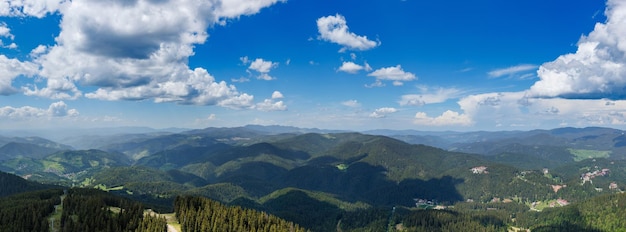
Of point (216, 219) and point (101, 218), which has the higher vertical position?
point (101, 218)

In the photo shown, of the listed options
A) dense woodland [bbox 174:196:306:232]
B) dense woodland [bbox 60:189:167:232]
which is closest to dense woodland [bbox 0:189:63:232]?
dense woodland [bbox 60:189:167:232]

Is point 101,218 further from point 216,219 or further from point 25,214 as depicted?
point 216,219

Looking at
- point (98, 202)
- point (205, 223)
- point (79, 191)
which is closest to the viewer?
point (205, 223)

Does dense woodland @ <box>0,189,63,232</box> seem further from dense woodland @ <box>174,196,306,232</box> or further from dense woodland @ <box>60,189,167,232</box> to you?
dense woodland @ <box>174,196,306,232</box>

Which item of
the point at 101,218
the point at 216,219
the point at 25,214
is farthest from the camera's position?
the point at 216,219

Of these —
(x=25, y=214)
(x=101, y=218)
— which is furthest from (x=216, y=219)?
(x=25, y=214)

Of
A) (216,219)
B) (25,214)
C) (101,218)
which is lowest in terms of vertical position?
(216,219)

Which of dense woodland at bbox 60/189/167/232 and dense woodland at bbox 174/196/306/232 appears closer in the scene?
dense woodland at bbox 60/189/167/232

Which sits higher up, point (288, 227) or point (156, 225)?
point (156, 225)

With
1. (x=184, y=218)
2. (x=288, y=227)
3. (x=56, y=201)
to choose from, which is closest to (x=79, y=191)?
(x=56, y=201)

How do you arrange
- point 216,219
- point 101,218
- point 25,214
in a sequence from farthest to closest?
point 216,219 < point 25,214 < point 101,218

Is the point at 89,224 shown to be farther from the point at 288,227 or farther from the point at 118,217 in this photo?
the point at 288,227
